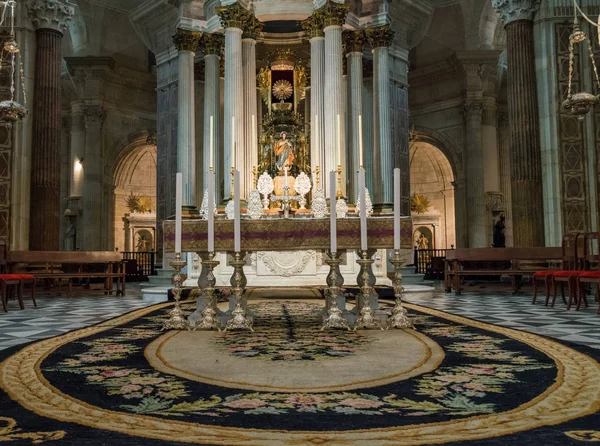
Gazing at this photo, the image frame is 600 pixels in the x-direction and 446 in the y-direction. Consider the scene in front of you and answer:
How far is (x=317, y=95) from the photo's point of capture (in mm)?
12336

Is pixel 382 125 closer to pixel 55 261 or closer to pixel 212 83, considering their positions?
pixel 212 83

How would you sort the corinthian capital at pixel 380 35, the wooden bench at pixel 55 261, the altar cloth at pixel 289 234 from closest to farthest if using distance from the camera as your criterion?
1. the altar cloth at pixel 289 234
2. the wooden bench at pixel 55 261
3. the corinthian capital at pixel 380 35

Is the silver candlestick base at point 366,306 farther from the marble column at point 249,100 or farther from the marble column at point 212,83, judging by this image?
the marble column at point 212,83

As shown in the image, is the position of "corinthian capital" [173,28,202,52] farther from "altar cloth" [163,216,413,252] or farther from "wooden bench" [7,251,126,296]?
"altar cloth" [163,216,413,252]

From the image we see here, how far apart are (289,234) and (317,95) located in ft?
25.0

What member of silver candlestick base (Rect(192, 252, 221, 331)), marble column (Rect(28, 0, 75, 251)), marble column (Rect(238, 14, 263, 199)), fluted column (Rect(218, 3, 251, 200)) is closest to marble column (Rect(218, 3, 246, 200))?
fluted column (Rect(218, 3, 251, 200))

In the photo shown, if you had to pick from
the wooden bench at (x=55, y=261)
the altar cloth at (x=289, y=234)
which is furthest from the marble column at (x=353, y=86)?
the altar cloth at (x=289, y=234)

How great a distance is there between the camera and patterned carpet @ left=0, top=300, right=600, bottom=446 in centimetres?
207

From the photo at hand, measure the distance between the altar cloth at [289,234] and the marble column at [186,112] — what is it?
28.7ft

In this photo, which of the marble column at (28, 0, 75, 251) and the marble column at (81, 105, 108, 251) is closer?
the marble column at (28, 0, 75, 251)

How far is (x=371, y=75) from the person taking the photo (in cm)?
1511

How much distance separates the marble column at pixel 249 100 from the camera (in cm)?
1261

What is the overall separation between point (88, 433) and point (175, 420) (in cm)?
33

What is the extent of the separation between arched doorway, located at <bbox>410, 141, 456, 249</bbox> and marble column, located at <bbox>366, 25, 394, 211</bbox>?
1174 cm
